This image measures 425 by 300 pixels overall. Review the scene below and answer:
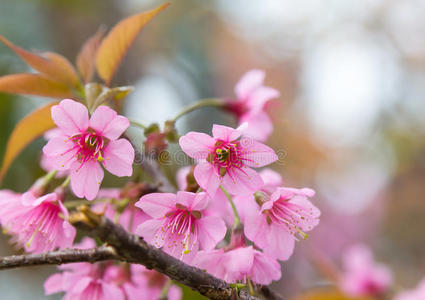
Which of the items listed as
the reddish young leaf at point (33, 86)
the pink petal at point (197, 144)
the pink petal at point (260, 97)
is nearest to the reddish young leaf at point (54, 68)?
the reddish young leaf at point (33, 86)

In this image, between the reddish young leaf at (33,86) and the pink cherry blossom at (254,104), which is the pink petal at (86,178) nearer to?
the reddish young leaf at (33,86)

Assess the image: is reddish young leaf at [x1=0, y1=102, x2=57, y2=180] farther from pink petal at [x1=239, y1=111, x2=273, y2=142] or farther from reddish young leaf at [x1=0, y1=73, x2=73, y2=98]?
pink petal at [x1=239, y1=111, x2=273, y2=142]

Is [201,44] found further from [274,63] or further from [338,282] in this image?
[338,282]

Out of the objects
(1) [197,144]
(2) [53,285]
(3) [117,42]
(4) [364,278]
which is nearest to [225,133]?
(1) [197,144]

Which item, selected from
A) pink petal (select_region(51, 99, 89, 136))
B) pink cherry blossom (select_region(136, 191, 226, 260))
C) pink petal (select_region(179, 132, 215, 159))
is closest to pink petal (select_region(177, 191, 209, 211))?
pink cherry blossom (select_region(136, 191, 226, 260))

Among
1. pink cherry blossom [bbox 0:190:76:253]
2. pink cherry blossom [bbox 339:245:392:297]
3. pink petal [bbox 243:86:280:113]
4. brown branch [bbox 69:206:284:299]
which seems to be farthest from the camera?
pink cherry blossom [bbox 339:245:392:297]

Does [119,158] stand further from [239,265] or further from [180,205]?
[239,265]

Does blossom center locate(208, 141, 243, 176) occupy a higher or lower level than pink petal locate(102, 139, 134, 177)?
higher
